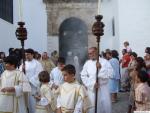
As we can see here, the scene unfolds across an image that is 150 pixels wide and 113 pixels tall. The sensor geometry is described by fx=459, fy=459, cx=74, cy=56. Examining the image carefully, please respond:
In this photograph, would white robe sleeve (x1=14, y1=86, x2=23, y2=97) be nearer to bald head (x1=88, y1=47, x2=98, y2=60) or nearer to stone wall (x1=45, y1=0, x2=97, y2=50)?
bald head (x1=88, y1=47, x2=98, y2=60)

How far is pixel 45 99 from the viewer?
822cm

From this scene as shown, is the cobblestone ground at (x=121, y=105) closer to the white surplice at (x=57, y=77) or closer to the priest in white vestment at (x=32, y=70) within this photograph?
the white surplice at (x=57, y=77)

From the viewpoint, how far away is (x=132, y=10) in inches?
627

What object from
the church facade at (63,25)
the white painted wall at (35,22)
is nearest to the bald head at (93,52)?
the church facade at (63,25)

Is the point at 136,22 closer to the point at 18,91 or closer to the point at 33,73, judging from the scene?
the point at 33,73

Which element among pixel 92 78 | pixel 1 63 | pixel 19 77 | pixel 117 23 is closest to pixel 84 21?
pixel 117 23

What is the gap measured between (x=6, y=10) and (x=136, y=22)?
5.55m

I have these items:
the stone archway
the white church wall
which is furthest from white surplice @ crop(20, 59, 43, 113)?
the stone archway

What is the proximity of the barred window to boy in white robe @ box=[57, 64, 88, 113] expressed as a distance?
10863 millimetres

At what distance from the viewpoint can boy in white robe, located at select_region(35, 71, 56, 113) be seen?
8.17 metres

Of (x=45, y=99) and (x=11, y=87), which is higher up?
(x=11, y=87)

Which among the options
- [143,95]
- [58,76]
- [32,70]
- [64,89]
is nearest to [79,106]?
[64,89]

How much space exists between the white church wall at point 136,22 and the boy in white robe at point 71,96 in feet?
29.9

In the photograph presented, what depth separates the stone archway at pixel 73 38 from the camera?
2138 cm
